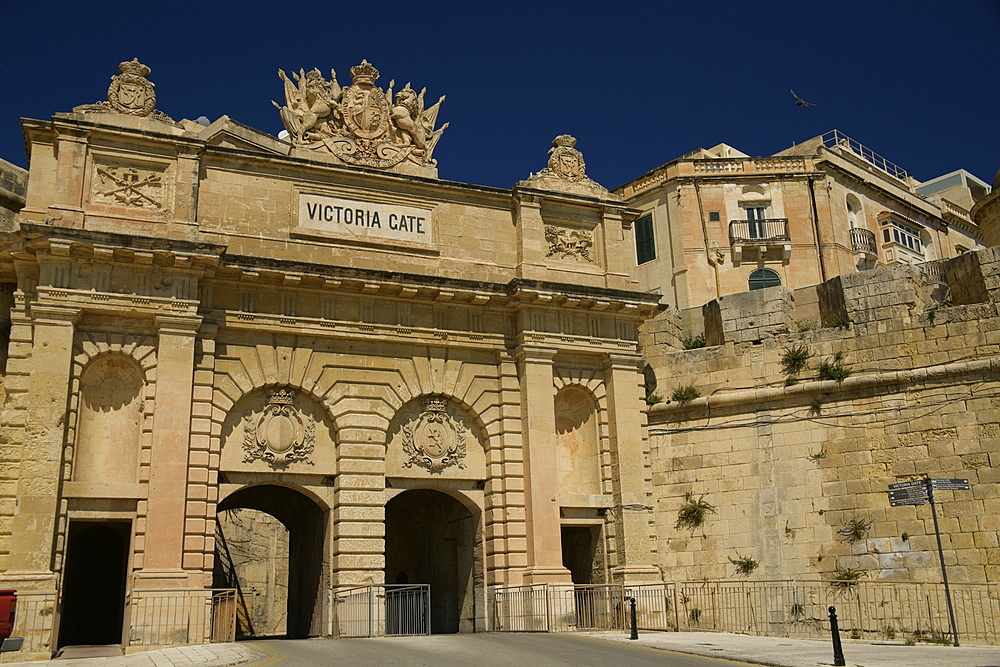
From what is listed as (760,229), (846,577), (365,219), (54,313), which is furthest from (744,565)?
(760,229)

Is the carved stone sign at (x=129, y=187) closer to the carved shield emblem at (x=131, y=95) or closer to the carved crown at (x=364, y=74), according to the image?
the carved shield emblem at (x=131, y=95)

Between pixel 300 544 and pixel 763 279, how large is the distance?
58.0 feet

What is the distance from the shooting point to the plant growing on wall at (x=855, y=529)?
19469 mm

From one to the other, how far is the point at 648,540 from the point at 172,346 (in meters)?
10.1

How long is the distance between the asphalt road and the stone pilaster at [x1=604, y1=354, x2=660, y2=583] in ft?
12.6

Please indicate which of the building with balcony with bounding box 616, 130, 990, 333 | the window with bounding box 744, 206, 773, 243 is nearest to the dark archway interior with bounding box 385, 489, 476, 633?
the building with balcony with bounding box 616, 130, 990, 333

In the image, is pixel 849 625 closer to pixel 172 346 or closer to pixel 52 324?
pixel 172 346

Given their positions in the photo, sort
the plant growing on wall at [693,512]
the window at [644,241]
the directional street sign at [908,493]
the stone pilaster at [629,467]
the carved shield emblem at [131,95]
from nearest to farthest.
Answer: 1. the directional street sign at [908,493]
2. the carved shield emblem at [131,95]
3. the stone pilaster at [629,467]
4. the plant growing on wall at [693,512]
5. the window at [644,241]

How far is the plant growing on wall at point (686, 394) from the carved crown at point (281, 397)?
28.4 ft

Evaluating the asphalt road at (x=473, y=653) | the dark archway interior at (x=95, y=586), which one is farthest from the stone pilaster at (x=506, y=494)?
the dark archway interior at (x=95, y=586)

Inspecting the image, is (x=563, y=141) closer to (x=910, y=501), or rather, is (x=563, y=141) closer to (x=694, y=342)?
(x=694, y=342)

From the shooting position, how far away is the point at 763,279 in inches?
1259

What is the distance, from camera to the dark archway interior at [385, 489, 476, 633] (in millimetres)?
20312

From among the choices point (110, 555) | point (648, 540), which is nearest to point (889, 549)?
point (648, 540)
